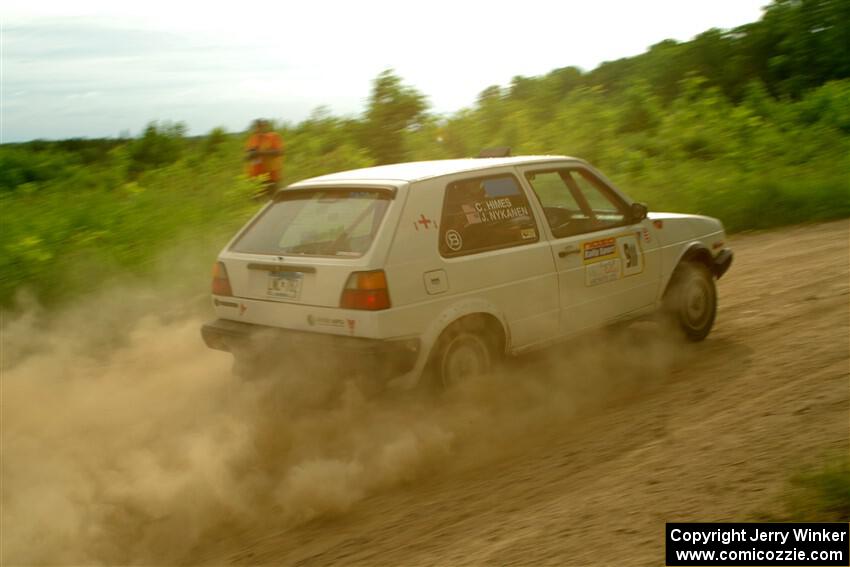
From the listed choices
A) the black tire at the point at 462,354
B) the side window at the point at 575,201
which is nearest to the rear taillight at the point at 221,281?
the black tire at the point at 462,354

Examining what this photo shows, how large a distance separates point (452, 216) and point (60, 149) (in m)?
21.7

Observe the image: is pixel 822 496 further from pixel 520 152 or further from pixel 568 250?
pixel 520 152

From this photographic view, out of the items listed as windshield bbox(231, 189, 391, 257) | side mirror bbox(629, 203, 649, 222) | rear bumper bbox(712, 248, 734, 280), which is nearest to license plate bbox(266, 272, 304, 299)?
windshield bbox(231, 189, 391, 257)

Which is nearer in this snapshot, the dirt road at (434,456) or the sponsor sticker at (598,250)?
the dirt road at (434,456)

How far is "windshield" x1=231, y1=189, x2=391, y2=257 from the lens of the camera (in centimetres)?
533

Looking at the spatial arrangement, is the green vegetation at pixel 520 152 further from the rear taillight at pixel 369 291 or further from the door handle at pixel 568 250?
the door handle at pixel 568 250

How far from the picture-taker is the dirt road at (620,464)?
160 inches

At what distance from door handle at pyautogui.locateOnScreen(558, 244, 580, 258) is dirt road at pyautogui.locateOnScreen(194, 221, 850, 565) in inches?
29.2

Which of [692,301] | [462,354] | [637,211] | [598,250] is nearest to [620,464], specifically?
[462,354]

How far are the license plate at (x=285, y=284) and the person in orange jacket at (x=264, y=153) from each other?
26.7ft

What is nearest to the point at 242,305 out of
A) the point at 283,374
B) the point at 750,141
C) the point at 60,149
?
the point at 283,374

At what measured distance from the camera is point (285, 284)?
548cm

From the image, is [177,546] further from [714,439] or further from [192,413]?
[714,439]

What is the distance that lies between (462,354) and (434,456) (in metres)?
0.67
